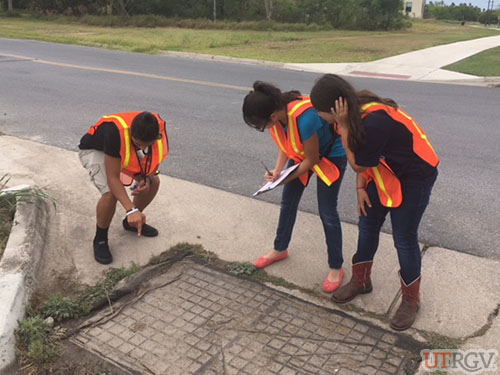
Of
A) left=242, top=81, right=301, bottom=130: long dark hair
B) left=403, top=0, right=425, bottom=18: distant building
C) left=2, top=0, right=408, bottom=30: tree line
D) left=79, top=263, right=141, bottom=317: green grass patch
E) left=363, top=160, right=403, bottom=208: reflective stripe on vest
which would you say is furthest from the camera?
left=403, top=0, right=425, bottom=18: distant building

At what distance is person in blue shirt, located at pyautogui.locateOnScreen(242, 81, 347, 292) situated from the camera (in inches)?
116

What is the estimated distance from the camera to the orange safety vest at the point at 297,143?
300 centimetres

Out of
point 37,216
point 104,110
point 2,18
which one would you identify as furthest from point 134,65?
point 2,18

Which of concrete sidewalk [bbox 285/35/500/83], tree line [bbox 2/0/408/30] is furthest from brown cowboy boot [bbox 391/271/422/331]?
tree line [bbox 2/0/408/30]

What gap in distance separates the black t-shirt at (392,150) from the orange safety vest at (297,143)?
1.66 ft

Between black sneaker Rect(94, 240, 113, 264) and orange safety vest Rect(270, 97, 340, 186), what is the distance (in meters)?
1.57

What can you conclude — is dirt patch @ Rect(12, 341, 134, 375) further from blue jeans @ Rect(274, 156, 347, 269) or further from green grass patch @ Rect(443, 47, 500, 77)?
green grass patch @ Rect(443, 47, 500, 77)

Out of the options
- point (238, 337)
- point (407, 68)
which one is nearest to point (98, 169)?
point (238, 337)

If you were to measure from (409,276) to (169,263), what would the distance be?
5.68 ft

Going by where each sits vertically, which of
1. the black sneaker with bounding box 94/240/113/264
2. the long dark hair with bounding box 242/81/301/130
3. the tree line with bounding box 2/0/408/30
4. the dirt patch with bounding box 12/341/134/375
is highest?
the tree line with bounding box 2/0/408/30

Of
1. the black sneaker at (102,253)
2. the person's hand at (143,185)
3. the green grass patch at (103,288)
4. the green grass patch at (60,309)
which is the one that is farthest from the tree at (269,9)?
the green grass patch at (60,309)

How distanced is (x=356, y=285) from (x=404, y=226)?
24.6 inches

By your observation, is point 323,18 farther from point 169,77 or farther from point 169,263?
point 169,263

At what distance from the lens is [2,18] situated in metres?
34.5
